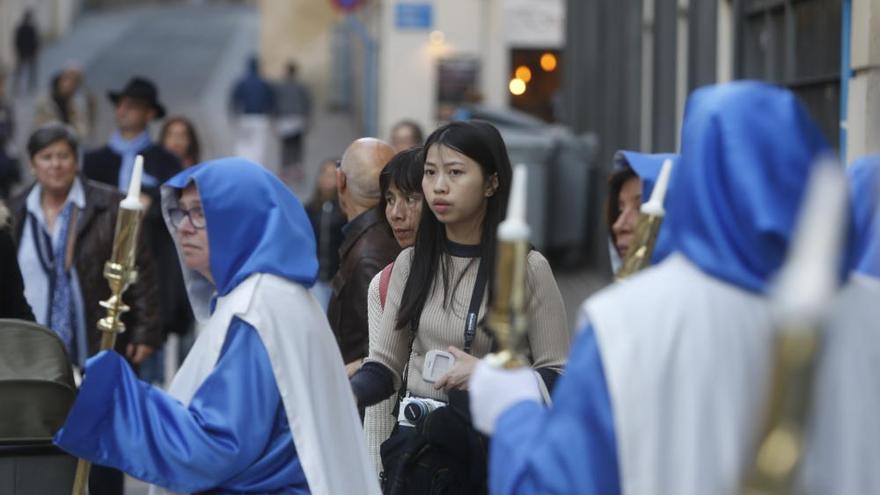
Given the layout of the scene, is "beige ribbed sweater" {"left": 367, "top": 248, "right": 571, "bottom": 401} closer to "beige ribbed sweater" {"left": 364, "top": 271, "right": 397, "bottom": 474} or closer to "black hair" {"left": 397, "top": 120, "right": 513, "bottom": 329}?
"black hair" {"left": 397, "top": 120, "right": 513, "bottom": 329}

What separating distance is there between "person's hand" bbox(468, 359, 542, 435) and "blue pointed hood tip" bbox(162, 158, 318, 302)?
3.24ft

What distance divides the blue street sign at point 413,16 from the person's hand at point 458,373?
25.2 meters

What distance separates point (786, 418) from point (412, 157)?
316 centimetres

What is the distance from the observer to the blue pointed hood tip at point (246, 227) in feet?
14.9

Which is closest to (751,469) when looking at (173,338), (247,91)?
(173,338)

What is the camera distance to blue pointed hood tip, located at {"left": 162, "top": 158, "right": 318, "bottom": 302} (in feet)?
14.9

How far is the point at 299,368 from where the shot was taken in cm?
441

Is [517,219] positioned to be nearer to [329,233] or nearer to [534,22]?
[329,233]

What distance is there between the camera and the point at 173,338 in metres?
13.2

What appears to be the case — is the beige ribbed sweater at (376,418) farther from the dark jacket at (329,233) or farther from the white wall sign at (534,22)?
the white wall sign at (534,22)

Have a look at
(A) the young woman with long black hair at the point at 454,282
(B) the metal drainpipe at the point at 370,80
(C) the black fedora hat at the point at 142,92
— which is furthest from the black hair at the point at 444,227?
(B) the metal drainpipe at the point at 370,80

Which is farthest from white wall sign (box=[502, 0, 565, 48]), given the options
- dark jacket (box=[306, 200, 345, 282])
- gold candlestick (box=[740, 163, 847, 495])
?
gold candlestick (box=[740, 163, 847, 495])

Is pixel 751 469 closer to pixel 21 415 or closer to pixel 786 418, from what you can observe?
pixel 786 418

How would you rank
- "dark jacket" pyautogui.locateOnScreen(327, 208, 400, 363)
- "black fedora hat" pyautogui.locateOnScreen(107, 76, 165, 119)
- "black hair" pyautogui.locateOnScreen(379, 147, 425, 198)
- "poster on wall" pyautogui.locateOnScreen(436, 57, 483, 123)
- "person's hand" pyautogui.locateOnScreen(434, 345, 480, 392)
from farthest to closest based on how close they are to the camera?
"poster on wall" pyautogui.locateOnScreen(436, 57, 483, 123)
"black fedora hat" pyautogui.locateOnScreen(107, 76, 165, 119)
"dark jacket" pyautogui.locateOnScreen(327, 208, 400, 363)
"black hair" pyautogui.locateOnScreen(379, 147, 425, 198)
"person's hand" pyautogui.locateOnScreen(434, 345, 480, 392)
